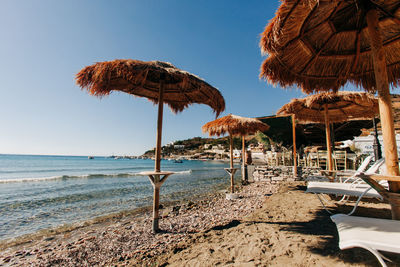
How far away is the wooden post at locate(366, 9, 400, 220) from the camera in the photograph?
1.88 metres

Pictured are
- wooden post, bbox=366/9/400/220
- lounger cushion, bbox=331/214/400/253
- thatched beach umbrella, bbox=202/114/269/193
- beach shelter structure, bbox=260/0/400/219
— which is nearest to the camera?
lounger cushion, bbox=331/214/400/253

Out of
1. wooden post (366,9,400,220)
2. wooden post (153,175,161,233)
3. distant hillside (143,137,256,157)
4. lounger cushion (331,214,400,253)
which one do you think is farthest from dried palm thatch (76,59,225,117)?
distant hillside (143,137,256,157)

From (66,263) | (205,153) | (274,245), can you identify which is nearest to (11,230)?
(66,263)

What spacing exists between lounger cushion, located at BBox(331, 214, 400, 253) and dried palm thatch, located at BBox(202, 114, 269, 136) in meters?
5.02

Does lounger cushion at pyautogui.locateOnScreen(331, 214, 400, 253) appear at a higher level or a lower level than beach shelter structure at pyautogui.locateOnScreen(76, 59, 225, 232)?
lower

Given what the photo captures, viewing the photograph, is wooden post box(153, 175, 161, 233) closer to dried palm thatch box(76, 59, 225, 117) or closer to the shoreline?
dried palm thatch box(76, 59, 225, 117)

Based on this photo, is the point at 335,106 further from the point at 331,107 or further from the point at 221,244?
the point at 221,244

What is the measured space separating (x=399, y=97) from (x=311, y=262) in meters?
19.6

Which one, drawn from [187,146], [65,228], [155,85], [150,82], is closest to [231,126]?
[155,85]

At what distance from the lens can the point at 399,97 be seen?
46.6 feet

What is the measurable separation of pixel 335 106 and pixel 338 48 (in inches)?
162

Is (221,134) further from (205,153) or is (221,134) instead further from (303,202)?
(205,153)

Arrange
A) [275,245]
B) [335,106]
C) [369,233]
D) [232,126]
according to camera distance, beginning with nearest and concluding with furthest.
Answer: [369,233] < [275,245] < [335,106] < [232,126]

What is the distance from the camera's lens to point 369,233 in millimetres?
1384
